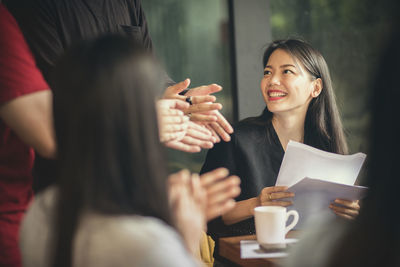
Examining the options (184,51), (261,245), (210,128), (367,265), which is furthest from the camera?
(184,51)

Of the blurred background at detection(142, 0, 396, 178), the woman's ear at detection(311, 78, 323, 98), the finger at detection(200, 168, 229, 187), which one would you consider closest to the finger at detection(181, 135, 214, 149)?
the finger at detection(200, 168, 229, 187)

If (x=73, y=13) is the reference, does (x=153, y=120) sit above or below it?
below

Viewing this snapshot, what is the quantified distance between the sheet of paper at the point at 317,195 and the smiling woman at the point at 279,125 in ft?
1.37

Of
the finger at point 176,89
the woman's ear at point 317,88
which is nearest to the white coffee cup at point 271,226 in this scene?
the finger at point 176,89

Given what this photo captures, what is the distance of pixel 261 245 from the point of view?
1.45 metres

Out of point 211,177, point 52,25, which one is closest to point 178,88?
point 52,25

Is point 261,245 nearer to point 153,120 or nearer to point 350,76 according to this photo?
point 153,120

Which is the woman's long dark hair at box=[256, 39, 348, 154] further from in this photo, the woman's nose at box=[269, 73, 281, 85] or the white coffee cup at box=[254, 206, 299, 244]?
the white coffee cup at box=[254, 206, 299, 244]

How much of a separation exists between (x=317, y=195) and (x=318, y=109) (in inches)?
34.5

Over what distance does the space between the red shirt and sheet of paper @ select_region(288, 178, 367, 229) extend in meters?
0.88

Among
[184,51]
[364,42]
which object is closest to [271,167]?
[184,51]

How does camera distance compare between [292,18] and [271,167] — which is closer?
[271,167]

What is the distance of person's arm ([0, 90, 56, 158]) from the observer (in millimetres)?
1194

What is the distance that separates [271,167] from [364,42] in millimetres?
1384
